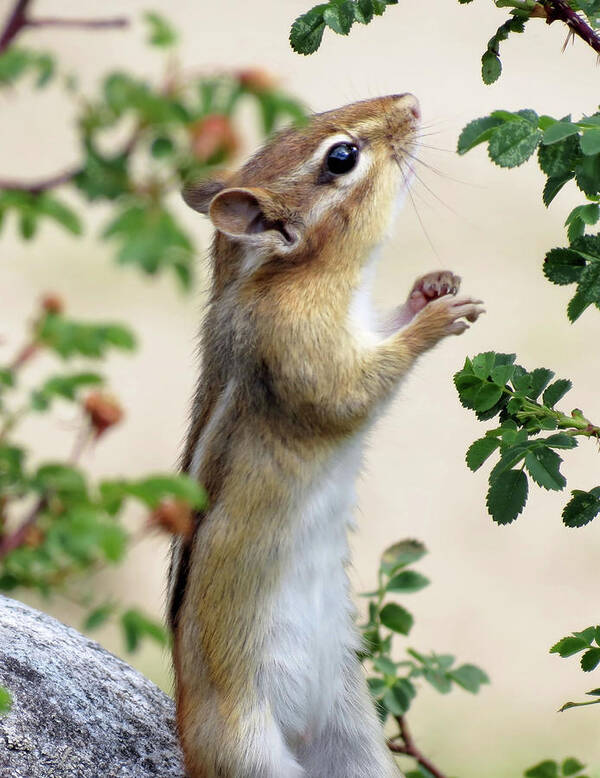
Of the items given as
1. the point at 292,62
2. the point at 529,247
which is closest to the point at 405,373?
the point at 529,247

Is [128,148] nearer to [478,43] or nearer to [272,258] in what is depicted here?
[272,258]

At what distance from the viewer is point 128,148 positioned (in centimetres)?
108

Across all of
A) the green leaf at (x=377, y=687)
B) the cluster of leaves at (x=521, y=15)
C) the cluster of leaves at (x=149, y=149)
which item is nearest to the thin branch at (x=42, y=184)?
the cluster of leaves at (x=149, y=149)

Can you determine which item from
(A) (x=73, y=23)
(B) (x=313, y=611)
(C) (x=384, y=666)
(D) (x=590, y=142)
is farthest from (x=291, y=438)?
(A) (x=73, y=23)

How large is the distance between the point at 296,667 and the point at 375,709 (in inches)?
13.8

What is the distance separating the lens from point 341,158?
2996mm

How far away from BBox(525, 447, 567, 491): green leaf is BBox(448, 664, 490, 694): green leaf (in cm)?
109

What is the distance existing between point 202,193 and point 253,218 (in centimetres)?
31

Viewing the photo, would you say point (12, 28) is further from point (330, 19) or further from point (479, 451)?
point (479, 451)

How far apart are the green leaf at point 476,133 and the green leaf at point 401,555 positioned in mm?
1435

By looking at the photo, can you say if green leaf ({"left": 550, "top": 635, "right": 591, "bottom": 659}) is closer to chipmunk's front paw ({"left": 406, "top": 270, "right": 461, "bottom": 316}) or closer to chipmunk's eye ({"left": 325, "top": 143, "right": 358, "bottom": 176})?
chipmunk's front paw ({"left": 406, "top": 270, "right": 461, "bottom": 316})

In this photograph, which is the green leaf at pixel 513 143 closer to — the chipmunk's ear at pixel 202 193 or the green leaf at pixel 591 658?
the green leaf at pixel 591 658

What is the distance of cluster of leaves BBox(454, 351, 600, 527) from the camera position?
2.11 m

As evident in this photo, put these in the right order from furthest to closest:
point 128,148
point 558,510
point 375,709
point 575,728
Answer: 1. point 558,510
2. point 575,728
3. point 375,709
4. point 128,148
